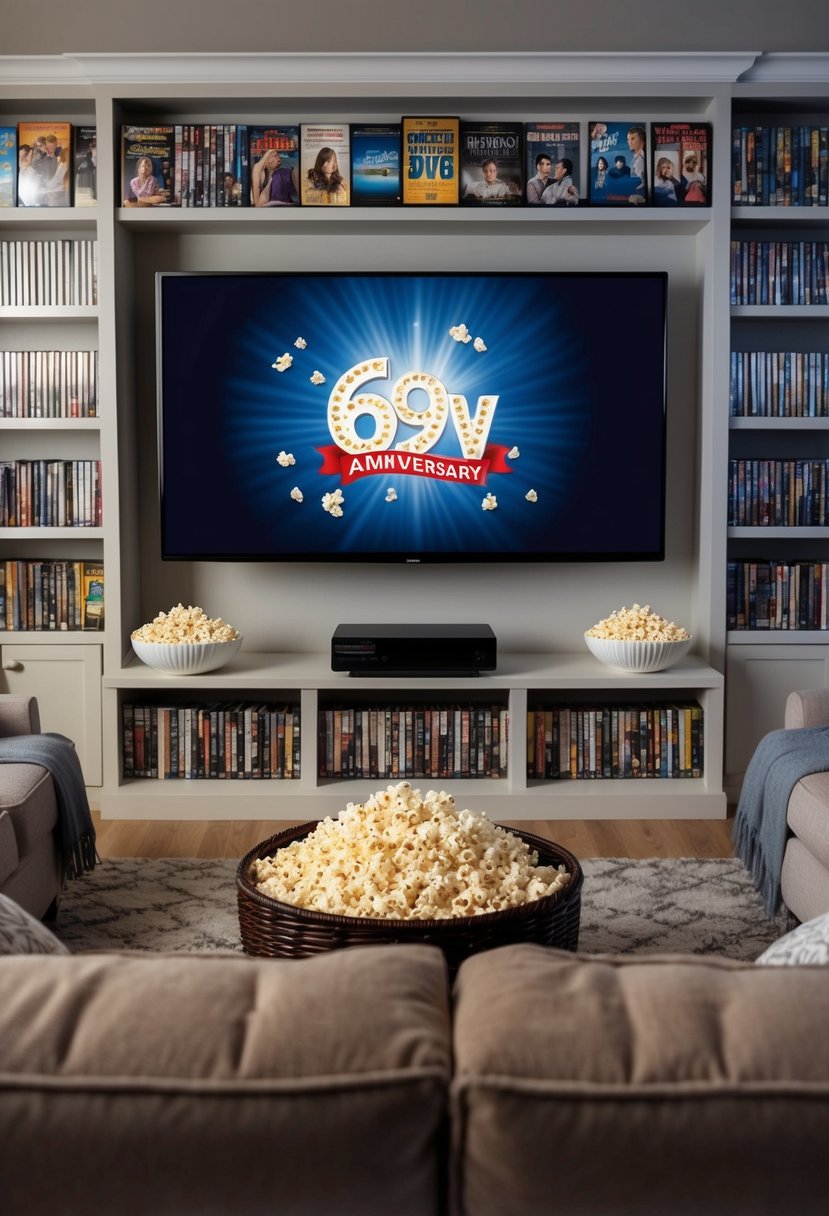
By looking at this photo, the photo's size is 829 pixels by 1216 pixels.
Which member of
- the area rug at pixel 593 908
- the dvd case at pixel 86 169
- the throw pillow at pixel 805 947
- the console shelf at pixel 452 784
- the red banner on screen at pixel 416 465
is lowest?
the area rug at pixel 593 908

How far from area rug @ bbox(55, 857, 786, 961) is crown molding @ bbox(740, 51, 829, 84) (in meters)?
2.56

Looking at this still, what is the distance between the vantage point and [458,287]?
4016 millimetres

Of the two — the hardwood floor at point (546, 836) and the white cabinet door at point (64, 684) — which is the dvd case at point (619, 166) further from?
the white cabinet door at point (64, 684)

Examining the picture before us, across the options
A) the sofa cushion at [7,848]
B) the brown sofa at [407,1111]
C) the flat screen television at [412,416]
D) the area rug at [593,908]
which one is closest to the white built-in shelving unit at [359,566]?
the flat screen television at [412,416]

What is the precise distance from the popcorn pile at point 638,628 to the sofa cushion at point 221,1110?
10.6 feet

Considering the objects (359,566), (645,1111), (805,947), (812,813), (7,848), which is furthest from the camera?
(359,566)

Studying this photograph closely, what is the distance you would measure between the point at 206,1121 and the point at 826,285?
12.8 feet

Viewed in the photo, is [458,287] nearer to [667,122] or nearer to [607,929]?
[667,122]

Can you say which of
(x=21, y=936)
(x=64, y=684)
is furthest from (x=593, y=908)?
(x=21, y=936)

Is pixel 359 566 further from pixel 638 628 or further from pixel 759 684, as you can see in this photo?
pixel 759 684

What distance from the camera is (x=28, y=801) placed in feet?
9.02

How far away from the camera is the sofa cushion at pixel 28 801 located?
2.70m

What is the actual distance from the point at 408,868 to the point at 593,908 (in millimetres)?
1123

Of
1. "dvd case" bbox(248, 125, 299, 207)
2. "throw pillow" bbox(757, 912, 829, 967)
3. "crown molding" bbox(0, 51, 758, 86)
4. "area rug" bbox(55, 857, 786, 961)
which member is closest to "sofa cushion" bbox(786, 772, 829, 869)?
"area rug" bbox(55, 857, 786, 961)
